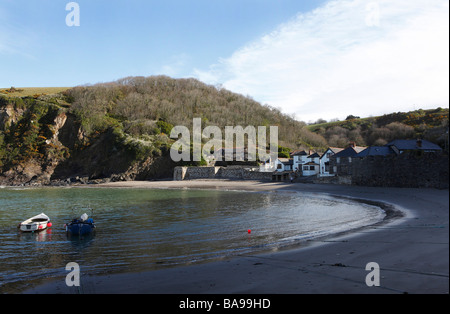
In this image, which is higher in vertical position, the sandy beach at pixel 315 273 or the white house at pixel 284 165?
the white house at pixel 284 165

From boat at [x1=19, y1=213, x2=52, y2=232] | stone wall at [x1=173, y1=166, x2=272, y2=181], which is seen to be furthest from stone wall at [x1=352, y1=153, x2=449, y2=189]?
boat at [x1=19, y1=213, x2=52, y2=232]

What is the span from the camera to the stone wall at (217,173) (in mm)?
62344

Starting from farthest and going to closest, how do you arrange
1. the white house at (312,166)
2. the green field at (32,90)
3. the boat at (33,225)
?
1. the green field at (32,90)
2. the white house at (312,166)
3. the boat at (33,225)

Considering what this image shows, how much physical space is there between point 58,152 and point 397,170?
77.4m

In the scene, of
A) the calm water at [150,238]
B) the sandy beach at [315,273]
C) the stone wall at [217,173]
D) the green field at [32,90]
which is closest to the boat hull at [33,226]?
the calm water at [150,238]

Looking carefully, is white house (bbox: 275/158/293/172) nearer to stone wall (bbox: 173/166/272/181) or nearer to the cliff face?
stone wall (bbox: 173/166/272/181)

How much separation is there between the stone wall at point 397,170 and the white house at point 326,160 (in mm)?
9916

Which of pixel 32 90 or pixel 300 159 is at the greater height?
pixel 32 90

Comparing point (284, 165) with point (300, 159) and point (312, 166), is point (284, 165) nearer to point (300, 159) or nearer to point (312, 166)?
point (300, 159)

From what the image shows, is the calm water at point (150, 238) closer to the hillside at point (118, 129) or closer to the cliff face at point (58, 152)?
the hillside at point (118, 129)

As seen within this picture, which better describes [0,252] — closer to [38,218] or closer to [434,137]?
[38,218]

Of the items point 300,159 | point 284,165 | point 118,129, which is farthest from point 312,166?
point 118,129

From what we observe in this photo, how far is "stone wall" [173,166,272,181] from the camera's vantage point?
62344mm

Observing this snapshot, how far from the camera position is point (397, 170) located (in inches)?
1342
